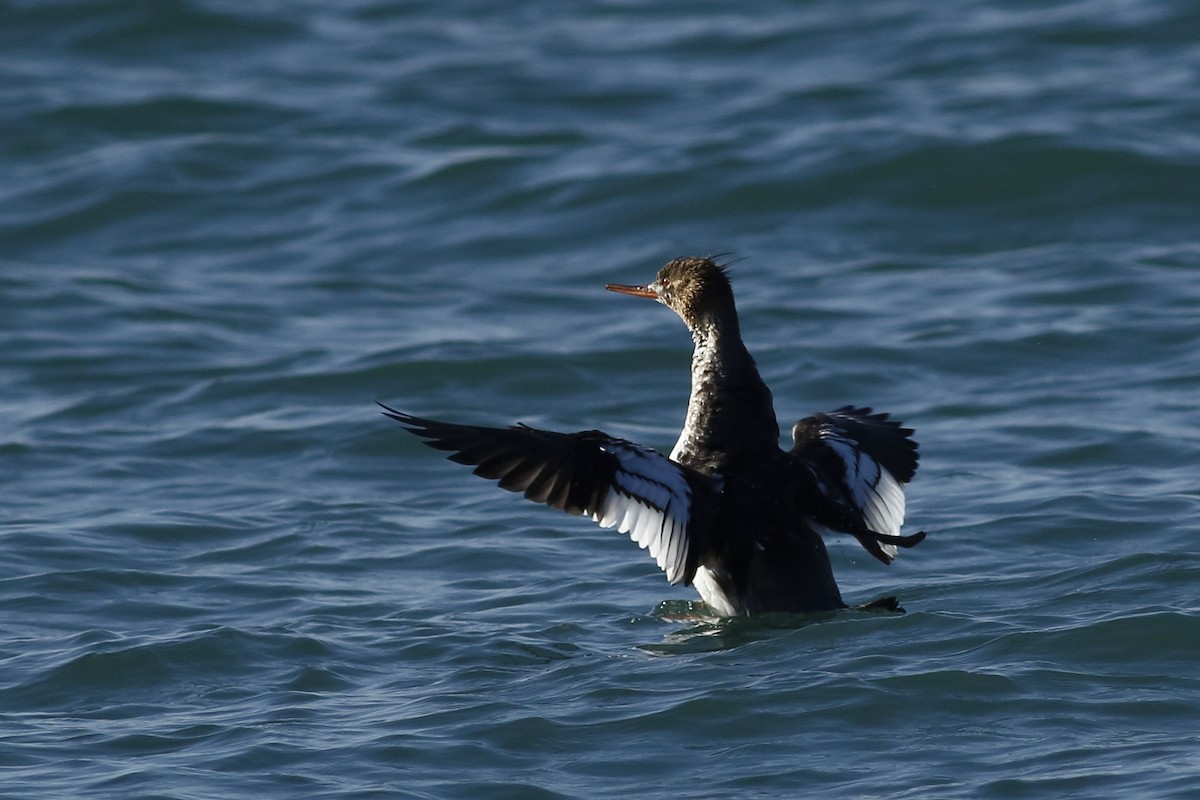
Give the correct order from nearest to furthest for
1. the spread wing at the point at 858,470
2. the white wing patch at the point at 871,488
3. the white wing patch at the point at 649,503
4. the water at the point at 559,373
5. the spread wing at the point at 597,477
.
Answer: the water at the point at 559,373
the spread wing at the point at 597,477
the white wing patch at the point at 649,503
the spread wing at the point at 858,470
the white wing patch at the point at 871,488

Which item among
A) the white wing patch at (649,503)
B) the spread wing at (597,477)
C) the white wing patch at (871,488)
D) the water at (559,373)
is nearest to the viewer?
the water at (559,373)

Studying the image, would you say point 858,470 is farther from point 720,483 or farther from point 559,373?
point 559,373

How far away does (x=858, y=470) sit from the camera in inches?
354

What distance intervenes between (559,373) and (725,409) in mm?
4843

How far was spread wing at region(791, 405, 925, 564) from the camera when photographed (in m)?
8.41

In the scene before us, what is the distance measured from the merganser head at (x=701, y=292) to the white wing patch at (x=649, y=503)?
42.0 inches

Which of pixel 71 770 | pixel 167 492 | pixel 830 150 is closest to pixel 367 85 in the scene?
pixel 830 150

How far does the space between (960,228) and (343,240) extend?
5.52m

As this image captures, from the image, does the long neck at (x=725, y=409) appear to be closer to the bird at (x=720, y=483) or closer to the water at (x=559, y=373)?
the bird at (x=720, y=483)

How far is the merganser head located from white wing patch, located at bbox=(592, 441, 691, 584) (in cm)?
107

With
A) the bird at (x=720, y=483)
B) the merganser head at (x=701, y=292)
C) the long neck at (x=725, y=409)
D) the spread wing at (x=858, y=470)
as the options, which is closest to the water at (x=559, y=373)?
the bird at (x=720, y=483)

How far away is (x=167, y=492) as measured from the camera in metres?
11.2

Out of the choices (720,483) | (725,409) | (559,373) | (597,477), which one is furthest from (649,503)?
(559,373)

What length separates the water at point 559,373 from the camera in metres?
7.15
